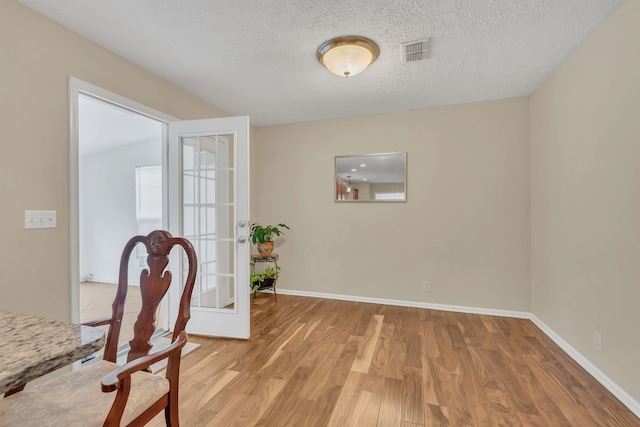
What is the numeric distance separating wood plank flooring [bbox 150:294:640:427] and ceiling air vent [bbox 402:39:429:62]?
2.47 m

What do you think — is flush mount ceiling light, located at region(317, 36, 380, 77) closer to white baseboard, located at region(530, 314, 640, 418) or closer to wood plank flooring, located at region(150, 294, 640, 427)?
wood plank flooring, located at region(150, 294, 640, 427)

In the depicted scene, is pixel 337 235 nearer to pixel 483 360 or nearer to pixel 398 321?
pixel 398 321

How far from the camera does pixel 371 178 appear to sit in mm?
3742

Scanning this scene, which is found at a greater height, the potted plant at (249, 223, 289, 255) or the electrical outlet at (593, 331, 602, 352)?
the potted plant at (249, 223, 289, 255)

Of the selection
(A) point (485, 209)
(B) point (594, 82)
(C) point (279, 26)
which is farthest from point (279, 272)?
(B) point (594, 82)

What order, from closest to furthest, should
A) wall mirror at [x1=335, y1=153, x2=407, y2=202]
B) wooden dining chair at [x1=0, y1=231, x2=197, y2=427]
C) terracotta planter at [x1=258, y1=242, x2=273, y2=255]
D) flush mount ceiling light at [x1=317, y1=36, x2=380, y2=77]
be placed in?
1. wooden dining chair at [x1=0, y1=231, x2=197, y2=427]
2. flush mount ceiling light at [x1=317, y1=36, x2=380, y2=77]
3. wall mirror at [x1=335, y1=153, x2=407, y2=202]
4. terracotta planter at [x1=258, y1=242, x2=273, y2=255]

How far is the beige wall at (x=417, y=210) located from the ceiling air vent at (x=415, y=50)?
125cm

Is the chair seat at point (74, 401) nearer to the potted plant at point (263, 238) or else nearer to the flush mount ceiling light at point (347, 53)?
the flush mount ceiling light at point (347, 53)

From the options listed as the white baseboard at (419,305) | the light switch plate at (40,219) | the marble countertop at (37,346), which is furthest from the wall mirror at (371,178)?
the marble countertop at (37,346)

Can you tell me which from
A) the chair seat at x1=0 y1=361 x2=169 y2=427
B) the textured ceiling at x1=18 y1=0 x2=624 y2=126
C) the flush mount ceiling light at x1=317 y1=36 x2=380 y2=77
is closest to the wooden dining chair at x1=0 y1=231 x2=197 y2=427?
the chair seat at x1=0 y1=361 x2=169 y2=427

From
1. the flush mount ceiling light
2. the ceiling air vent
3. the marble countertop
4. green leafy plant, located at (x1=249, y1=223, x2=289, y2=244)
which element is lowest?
the marble countertop

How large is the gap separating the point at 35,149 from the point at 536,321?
4511mm

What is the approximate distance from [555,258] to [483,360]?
1211 millimetres

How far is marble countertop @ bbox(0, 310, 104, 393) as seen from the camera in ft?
2.34
